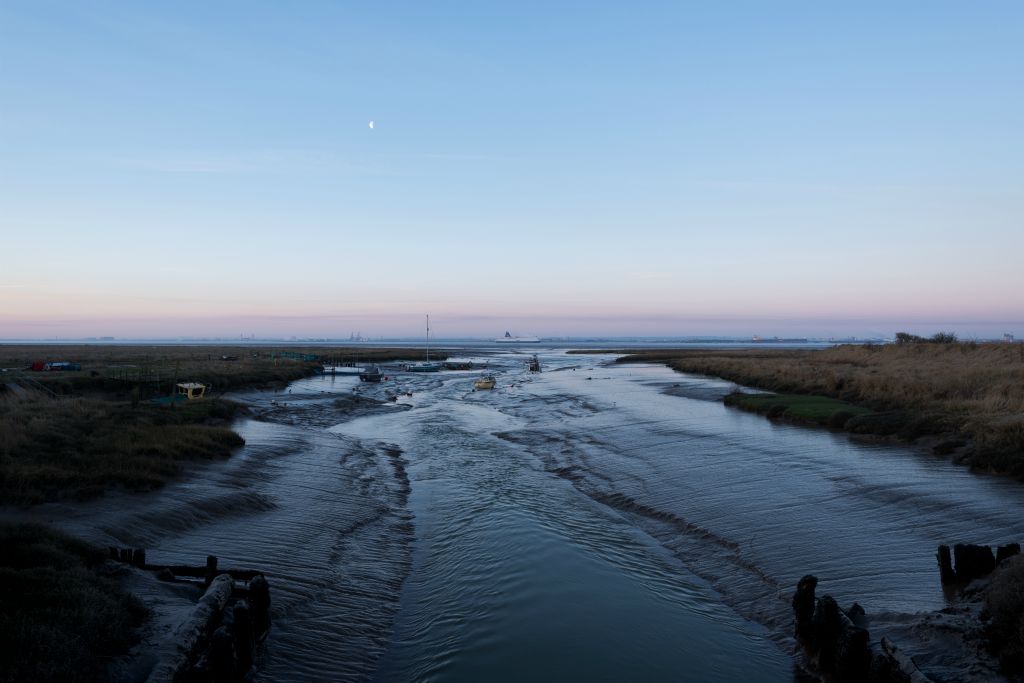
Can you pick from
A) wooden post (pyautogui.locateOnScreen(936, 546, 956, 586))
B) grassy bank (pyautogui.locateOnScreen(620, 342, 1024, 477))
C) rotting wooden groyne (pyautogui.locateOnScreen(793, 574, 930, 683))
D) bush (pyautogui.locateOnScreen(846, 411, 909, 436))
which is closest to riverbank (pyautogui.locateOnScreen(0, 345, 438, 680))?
rotting wooden groyne (pyautogui.locateOnScreen(793, 574, 930, 683))

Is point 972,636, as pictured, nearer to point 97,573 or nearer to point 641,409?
point 97,573

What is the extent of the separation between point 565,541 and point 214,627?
8024mm

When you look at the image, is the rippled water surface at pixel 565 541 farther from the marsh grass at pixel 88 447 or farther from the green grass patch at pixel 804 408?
the green grass patch at pixel 804 408

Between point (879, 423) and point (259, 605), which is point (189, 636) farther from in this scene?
point (879, 423)

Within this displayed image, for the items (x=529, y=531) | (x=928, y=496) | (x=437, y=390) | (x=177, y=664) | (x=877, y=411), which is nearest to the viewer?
(x=177, y=664)

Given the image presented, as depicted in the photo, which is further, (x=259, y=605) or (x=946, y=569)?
(x=946, y=569)

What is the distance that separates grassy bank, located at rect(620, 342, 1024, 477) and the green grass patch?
0.20m

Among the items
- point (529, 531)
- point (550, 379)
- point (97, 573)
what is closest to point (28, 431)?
point (97, 573)

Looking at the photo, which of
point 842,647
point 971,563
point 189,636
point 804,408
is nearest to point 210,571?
point 189,636

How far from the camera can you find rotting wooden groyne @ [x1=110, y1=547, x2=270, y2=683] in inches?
284

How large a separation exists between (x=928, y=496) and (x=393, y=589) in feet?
44.3

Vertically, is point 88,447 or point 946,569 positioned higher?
point 88,447

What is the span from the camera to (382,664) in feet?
29.9

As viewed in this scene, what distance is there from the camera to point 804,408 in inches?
1328
